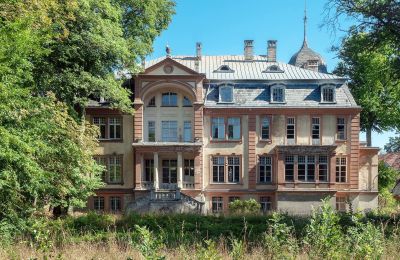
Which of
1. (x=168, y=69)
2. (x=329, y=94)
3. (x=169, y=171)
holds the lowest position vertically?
(x=169, y=171)

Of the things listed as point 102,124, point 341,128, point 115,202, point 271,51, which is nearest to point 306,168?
point 341,128

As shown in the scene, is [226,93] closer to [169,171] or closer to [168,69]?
[168,69]

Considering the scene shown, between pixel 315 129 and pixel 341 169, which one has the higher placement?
pixel 315 129

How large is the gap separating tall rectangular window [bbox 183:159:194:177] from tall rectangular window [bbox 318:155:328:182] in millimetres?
8554

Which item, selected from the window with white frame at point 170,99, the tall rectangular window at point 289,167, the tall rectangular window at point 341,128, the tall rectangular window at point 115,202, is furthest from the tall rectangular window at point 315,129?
the tall rectangular window at point 115,202

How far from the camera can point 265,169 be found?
111 ft

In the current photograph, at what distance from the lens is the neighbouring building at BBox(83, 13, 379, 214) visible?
107 ft

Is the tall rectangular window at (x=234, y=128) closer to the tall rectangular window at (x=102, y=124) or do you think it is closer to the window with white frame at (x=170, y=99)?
the window with white frame at (x=170, y=99)

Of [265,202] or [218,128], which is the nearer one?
[265,202]

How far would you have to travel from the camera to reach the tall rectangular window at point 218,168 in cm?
3372

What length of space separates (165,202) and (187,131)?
19.2 ft

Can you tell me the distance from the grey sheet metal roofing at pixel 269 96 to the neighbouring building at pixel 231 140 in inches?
2.7

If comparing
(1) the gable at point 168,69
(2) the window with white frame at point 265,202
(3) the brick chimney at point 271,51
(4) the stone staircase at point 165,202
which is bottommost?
(2) the window with white frame at point 265,202

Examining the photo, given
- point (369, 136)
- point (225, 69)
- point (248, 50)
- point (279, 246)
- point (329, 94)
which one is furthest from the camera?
point (369, 136)
